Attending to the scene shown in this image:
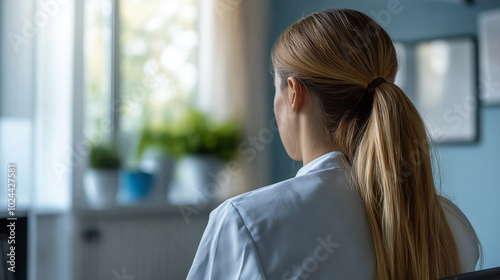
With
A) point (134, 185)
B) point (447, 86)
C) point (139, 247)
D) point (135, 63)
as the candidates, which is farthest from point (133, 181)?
point (447, 86)

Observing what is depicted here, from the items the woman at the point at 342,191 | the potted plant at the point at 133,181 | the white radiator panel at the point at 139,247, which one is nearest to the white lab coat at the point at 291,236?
the woman at the point at 342,191

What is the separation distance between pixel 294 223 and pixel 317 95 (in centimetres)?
28

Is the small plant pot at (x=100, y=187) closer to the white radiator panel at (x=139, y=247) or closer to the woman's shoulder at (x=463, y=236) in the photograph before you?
the white radiator panel at (x=139, y=247)

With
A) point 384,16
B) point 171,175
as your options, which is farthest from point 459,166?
point 171,175

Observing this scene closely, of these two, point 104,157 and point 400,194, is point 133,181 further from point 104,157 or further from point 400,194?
point 400,194

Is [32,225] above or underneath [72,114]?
underneath

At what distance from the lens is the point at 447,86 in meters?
2.63

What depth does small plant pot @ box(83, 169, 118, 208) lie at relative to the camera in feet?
7.75

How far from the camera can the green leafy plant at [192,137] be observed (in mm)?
2609

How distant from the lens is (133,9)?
8.41 ft

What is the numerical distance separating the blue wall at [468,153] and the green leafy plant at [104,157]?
1543 mm

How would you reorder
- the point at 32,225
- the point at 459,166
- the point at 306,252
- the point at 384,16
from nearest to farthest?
the point at 306,252 < the point at 32,225 < the point at 459,166 < the point at 384,16

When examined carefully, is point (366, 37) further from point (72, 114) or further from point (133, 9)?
point (133, 9)

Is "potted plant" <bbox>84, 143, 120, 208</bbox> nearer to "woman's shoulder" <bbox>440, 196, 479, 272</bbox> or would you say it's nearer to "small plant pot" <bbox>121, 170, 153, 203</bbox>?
"small plant pot" <bbox>121, 170, 153, 203</bbox>
